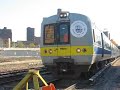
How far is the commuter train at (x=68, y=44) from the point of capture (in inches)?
593

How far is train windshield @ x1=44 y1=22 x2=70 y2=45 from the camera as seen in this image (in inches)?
607

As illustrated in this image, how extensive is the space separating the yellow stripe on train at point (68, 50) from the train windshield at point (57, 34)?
0.97 feet

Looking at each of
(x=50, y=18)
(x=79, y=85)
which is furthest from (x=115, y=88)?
(x=50, y=18)

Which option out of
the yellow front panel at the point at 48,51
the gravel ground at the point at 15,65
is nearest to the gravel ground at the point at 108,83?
the yellow front panel at the point at 48,51

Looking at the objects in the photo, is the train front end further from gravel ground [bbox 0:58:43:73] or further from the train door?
gravel ground [bbox 0:58:43:73]

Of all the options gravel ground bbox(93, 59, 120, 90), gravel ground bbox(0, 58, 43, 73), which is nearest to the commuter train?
gravel ground bbox(93, 59, 120, 90)

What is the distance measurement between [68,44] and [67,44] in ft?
0.16

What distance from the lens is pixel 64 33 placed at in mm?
15461

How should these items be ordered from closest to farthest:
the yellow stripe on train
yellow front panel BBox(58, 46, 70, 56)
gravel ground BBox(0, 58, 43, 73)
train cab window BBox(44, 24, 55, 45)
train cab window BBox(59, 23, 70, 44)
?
the yellow stripe on train → yellow front panel BBox(58, 46, 70, 56) → train cab window BBox(59, 23, 70, 44) → train cab window BBox(44, 24, 55, 45) → gravel ground BBox(0, 58, 43, 73)

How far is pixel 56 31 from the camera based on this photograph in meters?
15.6

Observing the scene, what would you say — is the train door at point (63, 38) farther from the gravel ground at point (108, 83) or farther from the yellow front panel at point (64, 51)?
the gravel ground at point (108, 83)

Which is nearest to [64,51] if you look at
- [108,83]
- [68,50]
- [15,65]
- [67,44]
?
[68,50]

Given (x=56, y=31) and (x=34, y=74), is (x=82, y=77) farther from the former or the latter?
(x=34, y=74)

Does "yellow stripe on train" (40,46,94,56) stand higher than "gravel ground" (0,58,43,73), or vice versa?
"yellow stripe on train" (40,46,94,56)
